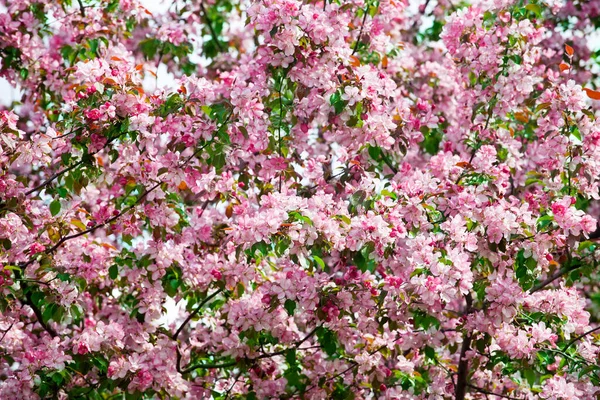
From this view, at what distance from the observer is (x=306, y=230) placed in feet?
12.5

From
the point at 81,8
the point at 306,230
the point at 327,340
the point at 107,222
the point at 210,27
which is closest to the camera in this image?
the point at 306,230

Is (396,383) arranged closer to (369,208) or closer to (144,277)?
(369,208)

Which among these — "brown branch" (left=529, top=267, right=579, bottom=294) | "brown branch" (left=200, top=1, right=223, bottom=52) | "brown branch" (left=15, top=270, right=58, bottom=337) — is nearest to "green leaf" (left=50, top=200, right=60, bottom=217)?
"brown branch" (left=15, top=270, right=58, bottom=337)

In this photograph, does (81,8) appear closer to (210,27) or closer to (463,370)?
(210,27)

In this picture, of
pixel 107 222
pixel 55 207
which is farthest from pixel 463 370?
pixel 55 207

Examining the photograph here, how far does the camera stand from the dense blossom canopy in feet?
13.2

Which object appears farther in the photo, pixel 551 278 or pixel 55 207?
pixel 551 278

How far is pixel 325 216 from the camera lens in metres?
3.89

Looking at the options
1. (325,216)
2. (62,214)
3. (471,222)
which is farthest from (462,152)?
(62,214)

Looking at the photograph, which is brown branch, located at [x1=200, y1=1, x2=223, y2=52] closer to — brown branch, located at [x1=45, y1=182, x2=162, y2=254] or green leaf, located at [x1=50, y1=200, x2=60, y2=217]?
brown branch, located at [x1=45, y1=182, x2=162, y2=254]

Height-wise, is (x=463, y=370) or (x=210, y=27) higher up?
(x=210, y=27)

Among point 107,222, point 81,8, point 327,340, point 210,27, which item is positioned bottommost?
point 327,340

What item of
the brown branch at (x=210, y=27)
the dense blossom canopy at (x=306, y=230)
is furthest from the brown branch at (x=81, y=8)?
the brown branch at (x=210, y=27)

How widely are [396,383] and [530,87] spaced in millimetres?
1747
